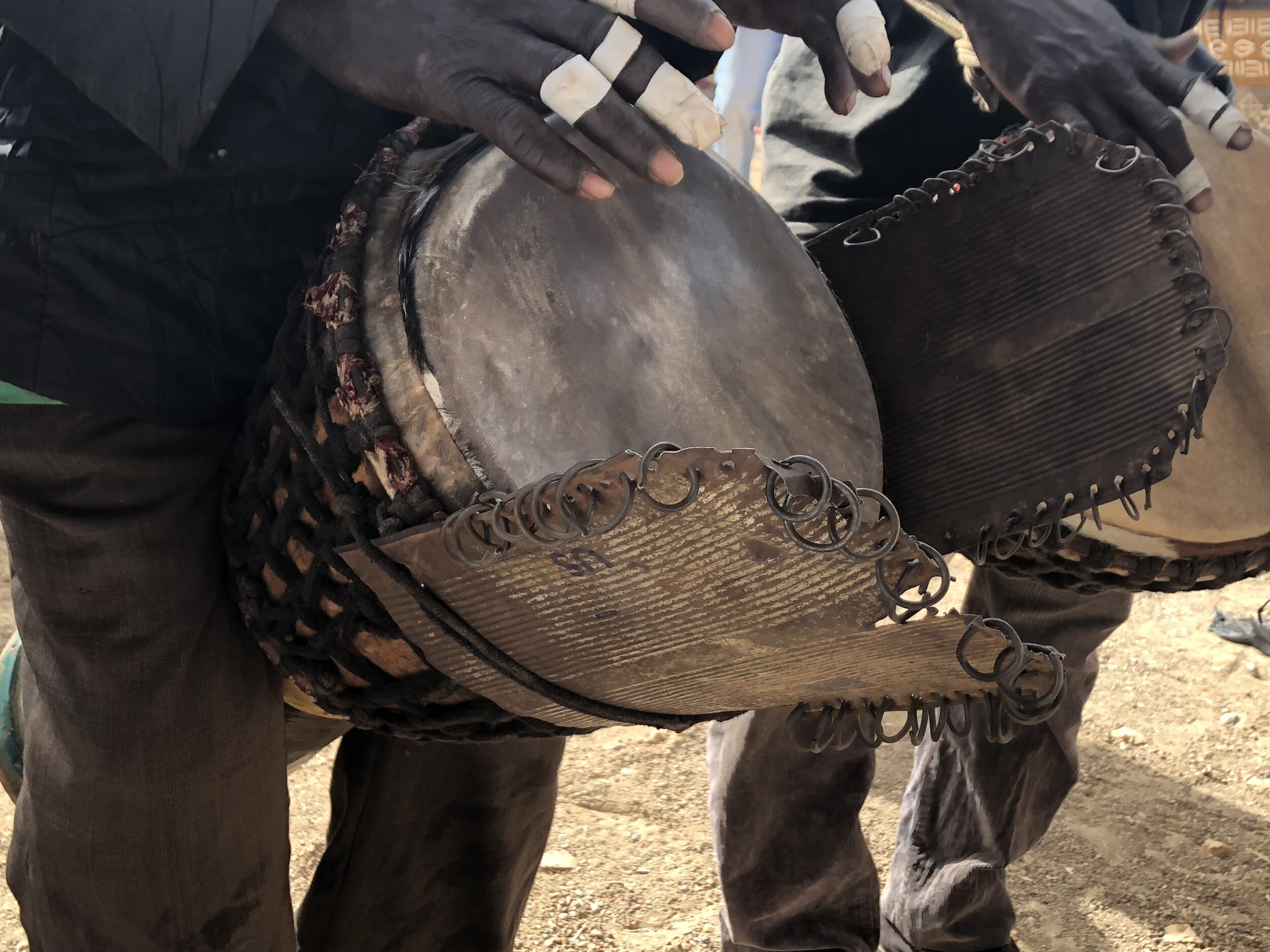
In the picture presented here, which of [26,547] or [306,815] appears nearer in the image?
[26,547]

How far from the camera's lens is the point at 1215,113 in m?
1.04

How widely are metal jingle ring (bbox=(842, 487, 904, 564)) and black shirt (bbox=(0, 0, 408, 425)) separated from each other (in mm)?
499

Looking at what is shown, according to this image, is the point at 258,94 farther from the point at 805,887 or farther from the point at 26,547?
the point at 805,887

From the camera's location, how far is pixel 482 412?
0.77 metres

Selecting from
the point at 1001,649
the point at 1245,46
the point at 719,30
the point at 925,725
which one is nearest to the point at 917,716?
the point at 925,725

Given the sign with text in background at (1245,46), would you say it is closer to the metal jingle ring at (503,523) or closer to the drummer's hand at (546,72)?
the drummer's hand at (546,72)

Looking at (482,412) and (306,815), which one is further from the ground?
(482,412)

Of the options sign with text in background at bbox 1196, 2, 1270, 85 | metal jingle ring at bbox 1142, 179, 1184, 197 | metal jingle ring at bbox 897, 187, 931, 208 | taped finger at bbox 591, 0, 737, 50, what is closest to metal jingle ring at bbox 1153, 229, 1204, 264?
metal jingle ring at bbox 1142, 179, 1184, 197

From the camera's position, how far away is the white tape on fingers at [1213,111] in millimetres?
1034

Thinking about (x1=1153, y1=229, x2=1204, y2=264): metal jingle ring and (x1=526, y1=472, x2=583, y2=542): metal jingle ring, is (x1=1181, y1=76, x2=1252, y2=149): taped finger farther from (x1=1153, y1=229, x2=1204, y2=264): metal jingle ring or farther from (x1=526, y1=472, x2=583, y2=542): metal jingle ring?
(x1=526, y1=472, x2=583, y2=542): metal jingle ring

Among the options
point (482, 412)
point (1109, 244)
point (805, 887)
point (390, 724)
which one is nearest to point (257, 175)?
point (482, 412)

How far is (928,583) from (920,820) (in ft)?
4.64

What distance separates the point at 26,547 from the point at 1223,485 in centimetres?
115

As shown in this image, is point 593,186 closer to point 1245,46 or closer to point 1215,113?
point 1215,113
